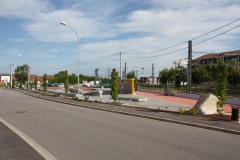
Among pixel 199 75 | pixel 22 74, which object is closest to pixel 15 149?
pixel 199 75

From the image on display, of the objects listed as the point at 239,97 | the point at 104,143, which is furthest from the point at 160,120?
the point at 239,97

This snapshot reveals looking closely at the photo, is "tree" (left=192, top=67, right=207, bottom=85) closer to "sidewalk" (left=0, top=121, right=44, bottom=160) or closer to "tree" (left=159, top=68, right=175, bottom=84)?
"tree" (left=159, top=68, right=175, bottom=84)

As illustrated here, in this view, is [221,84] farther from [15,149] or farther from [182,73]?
[182,73]

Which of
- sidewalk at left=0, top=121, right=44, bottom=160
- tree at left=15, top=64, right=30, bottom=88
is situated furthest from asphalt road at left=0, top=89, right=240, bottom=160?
tree at left=15, top=64, right=30, bottom=88

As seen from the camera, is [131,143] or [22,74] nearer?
[131,143]

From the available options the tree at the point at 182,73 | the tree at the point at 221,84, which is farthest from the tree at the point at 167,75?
the tree at the point at 221,84

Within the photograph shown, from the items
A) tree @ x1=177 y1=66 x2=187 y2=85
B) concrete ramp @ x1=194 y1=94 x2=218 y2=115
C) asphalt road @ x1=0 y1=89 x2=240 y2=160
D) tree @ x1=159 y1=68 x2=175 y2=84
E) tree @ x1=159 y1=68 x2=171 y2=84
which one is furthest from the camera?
tree @ x1=159 y1=68 x2=171 y2=84

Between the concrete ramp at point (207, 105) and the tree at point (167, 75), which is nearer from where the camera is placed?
the concrete ramp at point (207, 105)

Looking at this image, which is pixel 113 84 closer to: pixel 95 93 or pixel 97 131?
pixel 95 93

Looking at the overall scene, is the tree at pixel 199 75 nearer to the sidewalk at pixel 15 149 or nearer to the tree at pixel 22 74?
the tree at pixel 22 74

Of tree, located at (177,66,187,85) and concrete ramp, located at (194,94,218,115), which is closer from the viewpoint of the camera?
concrete ramp, located at (194,94,218,115)

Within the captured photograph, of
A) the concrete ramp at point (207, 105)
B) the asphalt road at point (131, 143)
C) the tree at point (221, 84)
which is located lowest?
the asphalt road at point (131, 143)

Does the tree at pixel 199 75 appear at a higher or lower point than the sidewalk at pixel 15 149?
higher

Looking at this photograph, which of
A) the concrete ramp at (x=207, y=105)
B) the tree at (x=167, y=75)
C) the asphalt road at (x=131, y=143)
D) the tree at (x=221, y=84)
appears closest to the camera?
the asphalt road at (x=131, y=143)
